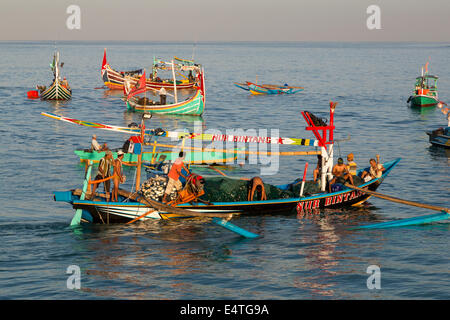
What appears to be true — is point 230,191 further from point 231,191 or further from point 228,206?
point 228,206

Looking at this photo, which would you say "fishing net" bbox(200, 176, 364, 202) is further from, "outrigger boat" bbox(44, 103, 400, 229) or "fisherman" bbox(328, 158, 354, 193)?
"fisherman" bbox(328, 158, 354, 193)

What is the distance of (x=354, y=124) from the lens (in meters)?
53.3

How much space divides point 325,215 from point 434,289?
677cm

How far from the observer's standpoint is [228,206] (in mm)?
21203

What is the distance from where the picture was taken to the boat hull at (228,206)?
2023cm

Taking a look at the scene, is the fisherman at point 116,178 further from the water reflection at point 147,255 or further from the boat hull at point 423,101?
the boat hull at point 423,101

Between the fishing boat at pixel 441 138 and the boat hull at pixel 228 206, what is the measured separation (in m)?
16.4

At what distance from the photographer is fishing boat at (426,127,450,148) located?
125 feet

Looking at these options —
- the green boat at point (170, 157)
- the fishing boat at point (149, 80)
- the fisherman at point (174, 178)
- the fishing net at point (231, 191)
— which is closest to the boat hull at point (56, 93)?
the fishing boat at point (149, 80)

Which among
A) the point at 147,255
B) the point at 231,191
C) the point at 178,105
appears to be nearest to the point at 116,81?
the point at 178,105

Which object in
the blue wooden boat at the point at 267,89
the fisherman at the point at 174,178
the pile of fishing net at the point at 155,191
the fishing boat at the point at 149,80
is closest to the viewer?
the fisherman at the point at 174,178
